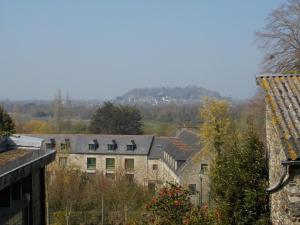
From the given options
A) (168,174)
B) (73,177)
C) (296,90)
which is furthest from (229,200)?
(168,174)

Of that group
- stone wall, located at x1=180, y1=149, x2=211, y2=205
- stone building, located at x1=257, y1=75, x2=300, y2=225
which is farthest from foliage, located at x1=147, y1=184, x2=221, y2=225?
stone wall, located at x1=180, y1=149, x2=211, y2=205

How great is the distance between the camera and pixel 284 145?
313 inches

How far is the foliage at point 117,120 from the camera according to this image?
205 feet

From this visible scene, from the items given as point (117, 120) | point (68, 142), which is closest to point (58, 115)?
point (117, 120)

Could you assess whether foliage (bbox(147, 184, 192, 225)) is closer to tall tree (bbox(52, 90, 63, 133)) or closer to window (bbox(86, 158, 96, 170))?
window (bbox(86, 158, 96, 170))

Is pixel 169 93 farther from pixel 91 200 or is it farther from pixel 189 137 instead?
pixel 91 200

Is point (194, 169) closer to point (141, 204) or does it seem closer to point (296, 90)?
point (141, 204)

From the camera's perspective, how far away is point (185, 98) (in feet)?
331

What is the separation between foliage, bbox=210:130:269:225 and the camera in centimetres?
1162

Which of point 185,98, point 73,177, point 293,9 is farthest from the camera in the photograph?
point 185,98

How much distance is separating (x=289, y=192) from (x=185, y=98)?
93.2 meters

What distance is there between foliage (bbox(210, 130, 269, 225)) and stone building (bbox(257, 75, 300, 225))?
0.85m

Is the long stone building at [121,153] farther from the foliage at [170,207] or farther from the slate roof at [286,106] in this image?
the slate roof at [286,106]

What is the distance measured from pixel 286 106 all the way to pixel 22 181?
18.5 feet
